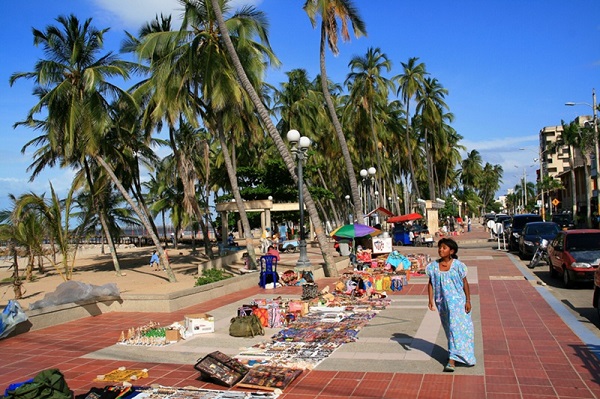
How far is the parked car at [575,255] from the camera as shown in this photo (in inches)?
557

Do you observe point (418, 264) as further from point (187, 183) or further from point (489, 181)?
point (489, 181)

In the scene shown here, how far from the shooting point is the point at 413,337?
8992 mm

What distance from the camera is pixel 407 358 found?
7.74m

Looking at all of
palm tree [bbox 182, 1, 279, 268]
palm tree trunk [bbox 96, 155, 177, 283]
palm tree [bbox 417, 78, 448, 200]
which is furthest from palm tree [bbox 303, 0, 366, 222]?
palm tree [bbox 417, 78, 448, 200]

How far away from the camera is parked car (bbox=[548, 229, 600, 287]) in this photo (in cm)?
1416

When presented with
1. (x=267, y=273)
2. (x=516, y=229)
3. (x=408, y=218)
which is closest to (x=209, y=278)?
(x=267, y=273)

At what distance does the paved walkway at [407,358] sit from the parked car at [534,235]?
11754 millimetres

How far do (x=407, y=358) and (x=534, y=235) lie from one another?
59.7 ft

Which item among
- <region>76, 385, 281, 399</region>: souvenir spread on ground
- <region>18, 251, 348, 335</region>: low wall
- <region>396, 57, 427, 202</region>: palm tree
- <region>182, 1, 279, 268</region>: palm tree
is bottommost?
<region>76, 385, 281, 399</region>: souvenir spread on ground

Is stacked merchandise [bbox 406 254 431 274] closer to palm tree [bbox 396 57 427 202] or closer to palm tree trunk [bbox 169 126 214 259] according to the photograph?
Answer: palm tree trunk [bbox 169 126 214 259]

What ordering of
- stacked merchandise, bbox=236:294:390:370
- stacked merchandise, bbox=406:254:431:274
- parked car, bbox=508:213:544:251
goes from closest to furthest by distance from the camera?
stacked merchandise, bbox=236:294:390:370 < stacked merchandise, bbox=406:254:431:274 < parked car, bbox=508:213:544:251

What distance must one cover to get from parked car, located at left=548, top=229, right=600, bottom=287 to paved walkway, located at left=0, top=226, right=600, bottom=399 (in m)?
2.71

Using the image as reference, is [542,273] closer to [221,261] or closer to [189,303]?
[189,303]

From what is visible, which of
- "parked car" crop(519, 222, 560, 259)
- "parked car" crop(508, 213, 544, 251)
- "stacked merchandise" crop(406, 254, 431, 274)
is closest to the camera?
"stacked merchandise" crop(406, 254, 431, 274)
